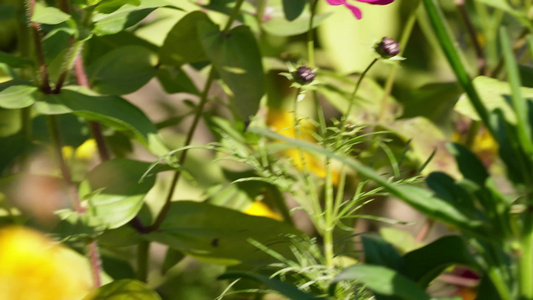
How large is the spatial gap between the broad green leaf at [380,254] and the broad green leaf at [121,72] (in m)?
0.24

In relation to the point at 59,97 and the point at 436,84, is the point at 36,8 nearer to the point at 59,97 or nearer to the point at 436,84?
the point at 59,97

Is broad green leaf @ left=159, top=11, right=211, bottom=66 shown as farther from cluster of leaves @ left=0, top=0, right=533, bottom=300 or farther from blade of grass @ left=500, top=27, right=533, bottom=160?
blade of grass @ left=500, top=27, right=533, bottom=160

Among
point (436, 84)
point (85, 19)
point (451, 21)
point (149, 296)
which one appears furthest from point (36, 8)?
point (451, 21)

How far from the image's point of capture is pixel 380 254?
30cm

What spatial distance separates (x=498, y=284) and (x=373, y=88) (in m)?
0.39

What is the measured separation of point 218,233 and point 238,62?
0.41 feet

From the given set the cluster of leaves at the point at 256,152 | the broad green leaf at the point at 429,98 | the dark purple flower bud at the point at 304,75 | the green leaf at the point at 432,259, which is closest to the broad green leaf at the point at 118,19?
the cluster of leaves at the point at 256,152

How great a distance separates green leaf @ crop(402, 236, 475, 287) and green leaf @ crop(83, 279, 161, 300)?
0.51 feet

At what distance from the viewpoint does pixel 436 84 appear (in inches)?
25.5

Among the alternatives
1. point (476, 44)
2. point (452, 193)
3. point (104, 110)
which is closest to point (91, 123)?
point (104, 110)

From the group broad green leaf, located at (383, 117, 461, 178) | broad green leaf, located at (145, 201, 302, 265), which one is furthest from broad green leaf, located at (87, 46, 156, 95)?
broad green leaf, located at (383, 117, 461, 178)

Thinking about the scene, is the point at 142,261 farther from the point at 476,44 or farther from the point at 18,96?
the point at 476,44

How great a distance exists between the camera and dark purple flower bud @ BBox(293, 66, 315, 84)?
0.33 meters

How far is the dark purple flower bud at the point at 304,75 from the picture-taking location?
1.07 feet
